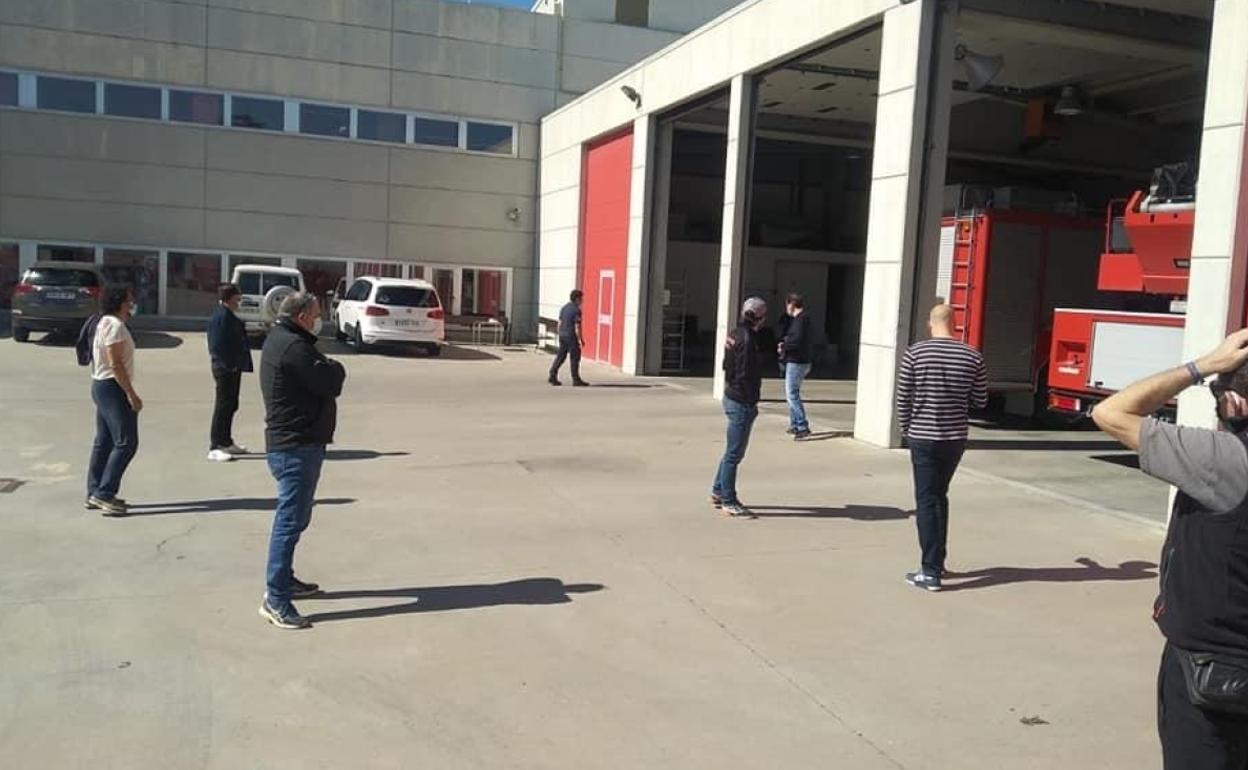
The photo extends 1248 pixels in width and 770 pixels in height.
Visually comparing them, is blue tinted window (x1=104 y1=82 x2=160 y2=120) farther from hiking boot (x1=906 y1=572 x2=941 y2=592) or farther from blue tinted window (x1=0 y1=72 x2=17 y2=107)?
hiking boot (x1=906 y1=572 x2=941 y2=592)

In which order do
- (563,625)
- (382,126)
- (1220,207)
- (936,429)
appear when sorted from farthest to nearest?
(382,126), (1220,207), (936,429), (563,625)

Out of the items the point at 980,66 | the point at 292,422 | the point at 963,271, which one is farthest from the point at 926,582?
the point at 980,66

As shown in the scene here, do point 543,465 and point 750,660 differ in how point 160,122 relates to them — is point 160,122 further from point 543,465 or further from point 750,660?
point 750,660

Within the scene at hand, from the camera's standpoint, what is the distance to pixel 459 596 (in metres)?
Answer: 5.89

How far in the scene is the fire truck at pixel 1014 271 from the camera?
1369 cm

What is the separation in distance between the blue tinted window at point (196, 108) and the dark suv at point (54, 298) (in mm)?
6206

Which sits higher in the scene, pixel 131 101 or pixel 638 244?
pixel 131 101

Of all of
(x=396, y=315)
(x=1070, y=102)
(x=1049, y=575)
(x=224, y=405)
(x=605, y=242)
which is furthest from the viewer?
(x=605, y=242)

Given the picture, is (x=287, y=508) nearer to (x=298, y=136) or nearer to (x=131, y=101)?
(x=298, y=136)

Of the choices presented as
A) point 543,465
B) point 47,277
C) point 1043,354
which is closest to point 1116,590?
point 543,465

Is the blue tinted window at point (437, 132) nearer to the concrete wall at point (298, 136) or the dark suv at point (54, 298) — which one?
the concrete wall at point (298, 136)

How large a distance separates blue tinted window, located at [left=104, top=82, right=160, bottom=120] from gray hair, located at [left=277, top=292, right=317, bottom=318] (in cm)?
2224

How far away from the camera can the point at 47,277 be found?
19797 mm

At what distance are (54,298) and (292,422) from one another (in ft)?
56.7
